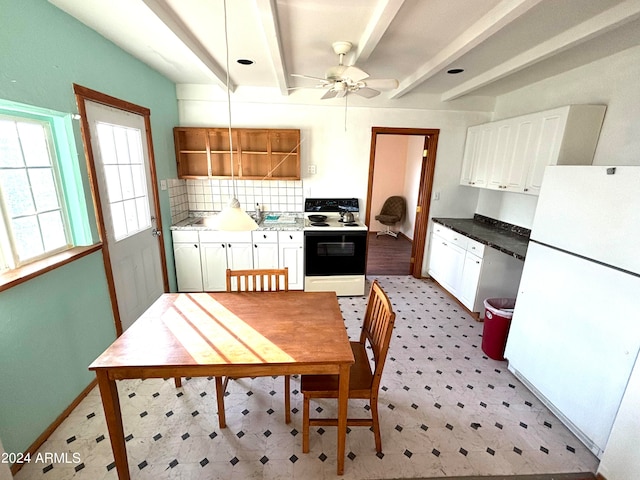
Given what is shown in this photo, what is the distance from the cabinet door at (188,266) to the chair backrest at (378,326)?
2310 mm

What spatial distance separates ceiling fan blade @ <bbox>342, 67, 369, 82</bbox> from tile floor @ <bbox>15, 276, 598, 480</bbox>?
2.20 meters

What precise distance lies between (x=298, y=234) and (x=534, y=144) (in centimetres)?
246

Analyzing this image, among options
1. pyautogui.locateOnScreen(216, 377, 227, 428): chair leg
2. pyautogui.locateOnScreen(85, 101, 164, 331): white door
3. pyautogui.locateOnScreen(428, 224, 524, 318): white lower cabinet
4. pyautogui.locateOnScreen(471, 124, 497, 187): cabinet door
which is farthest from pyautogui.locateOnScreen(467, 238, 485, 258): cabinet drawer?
pyautogui.locateOnScreen(85, 101, 164, 331): white door

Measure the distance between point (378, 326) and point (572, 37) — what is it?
2204mm

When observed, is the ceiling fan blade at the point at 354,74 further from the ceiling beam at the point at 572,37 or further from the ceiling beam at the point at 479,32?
the ceiling beam at the point at 572,37

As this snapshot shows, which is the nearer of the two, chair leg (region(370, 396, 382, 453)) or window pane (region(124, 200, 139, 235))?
chair leg (region(370, 396, 382, 453))

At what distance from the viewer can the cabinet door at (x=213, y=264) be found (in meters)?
3.30

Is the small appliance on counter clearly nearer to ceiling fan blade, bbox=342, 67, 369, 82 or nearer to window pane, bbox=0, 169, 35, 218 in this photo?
ceiling fan blade, bbox=342, 67, 369, 82

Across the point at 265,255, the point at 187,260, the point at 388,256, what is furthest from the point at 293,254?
the point at 388,256

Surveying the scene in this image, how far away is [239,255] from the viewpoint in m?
3.34

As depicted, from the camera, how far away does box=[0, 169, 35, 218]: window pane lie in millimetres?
1521

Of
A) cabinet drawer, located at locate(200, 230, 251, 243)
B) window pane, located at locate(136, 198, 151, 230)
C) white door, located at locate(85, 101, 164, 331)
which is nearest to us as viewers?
white door, located at locate(85, 101, 164, 331)

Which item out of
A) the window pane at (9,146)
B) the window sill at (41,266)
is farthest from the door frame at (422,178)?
the window pane at (9,146)

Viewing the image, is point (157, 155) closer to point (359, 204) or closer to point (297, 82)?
point (297, 82)
